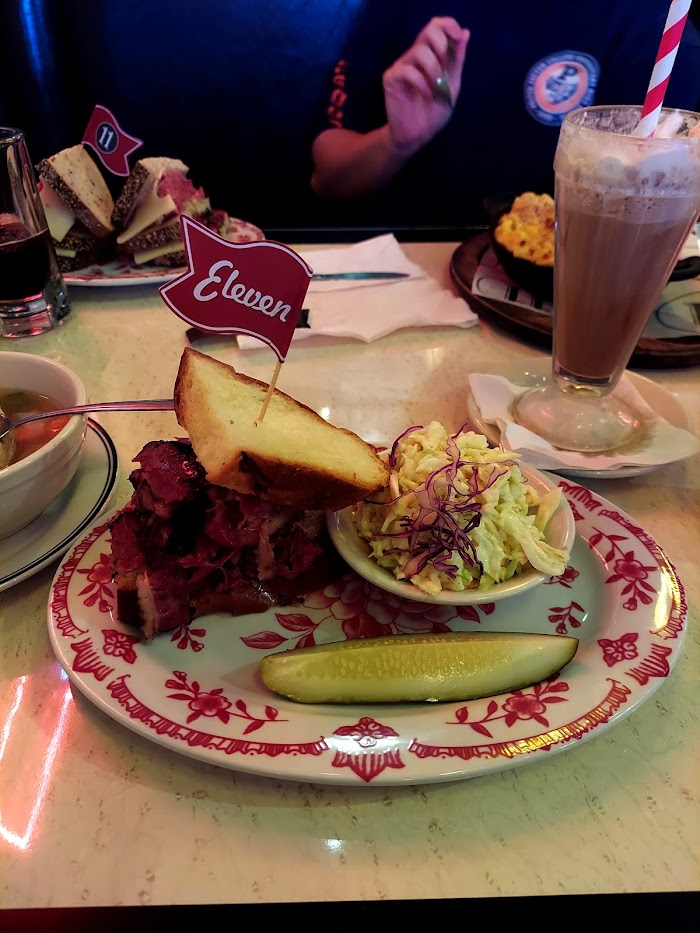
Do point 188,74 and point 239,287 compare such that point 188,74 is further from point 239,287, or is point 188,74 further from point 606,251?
point 239,287

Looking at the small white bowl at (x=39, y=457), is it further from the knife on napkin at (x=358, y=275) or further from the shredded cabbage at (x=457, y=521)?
the knife on napkin at (x=358, y=275)

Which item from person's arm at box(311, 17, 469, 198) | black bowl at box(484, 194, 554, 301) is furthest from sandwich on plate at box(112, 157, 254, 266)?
person's arm at box(311, 17, 469, 198)

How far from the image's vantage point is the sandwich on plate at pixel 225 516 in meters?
0.94

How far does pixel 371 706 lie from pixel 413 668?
0.07 meters

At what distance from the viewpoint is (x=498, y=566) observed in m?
0.99

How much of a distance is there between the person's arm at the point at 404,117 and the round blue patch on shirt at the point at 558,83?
36cm

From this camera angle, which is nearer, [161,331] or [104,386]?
[104,386]

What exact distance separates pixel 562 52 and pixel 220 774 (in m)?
3.48

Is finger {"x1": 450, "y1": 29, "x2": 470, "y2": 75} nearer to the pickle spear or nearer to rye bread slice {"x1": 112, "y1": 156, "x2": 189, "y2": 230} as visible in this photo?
rye bread slice {"x1": 112, "y1": 156, "x2": 189, "y2": 230}

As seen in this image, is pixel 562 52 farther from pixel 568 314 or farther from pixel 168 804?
pixel 168 804

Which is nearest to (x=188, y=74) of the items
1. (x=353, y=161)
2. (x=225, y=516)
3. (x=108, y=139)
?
(x=353, y=161)

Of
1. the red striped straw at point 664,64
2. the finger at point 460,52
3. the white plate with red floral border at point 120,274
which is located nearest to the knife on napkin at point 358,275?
the white plate with red floral border at point 120,274

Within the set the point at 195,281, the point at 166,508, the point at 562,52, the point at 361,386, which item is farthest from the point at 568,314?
the point at 562,52

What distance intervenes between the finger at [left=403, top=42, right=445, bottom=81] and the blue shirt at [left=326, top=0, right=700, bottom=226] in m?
0.10
